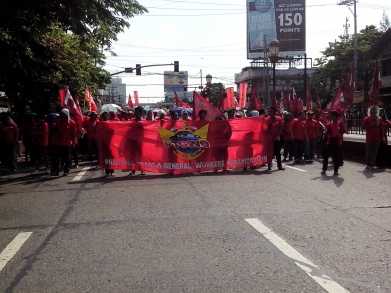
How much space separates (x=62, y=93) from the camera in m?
14.8

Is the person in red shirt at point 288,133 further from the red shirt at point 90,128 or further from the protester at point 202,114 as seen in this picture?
the red shirt at point 90,128

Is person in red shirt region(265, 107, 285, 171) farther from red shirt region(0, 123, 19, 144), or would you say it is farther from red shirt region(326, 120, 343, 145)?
red shirt region(0, 123, 19, 144)

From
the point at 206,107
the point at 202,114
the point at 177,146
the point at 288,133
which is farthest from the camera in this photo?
the point at 288,133

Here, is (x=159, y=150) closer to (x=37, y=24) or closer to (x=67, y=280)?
(x=37, y=24)

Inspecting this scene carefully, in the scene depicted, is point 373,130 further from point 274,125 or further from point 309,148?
point 309,148

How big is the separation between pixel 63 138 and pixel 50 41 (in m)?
7.07

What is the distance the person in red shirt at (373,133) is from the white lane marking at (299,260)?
7540mm

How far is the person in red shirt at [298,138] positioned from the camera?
52.9 ft

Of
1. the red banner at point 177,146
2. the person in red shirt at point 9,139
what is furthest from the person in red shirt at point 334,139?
the person in red shirt at point 9,139

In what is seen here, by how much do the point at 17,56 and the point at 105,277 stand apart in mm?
12395

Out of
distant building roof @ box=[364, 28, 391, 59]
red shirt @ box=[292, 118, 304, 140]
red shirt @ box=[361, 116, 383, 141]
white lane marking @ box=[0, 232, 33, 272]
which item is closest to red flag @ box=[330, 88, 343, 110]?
red shirt @ box=[292, 118, 304, 140]

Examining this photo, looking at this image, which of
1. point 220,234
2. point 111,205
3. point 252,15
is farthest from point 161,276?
point 252,15

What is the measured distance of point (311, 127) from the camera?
16.5 metres

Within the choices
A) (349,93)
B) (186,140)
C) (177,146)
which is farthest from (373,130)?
(177,146)
